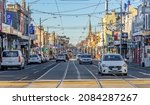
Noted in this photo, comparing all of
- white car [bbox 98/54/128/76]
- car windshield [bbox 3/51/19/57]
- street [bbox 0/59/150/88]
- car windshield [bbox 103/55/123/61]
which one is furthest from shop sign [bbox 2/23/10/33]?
white car [bbox 98/54/128/76]

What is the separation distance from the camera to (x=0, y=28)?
6325 centimetres

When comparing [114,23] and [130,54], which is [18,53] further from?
[114,23]

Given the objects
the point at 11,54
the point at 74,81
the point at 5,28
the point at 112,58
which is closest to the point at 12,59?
the point at 11,54

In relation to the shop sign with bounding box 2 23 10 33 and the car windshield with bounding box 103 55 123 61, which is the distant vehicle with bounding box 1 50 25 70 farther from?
the car windshield with bounding box 103 55 123 61

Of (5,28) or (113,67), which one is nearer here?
(113,67)

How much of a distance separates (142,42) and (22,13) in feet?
96.7

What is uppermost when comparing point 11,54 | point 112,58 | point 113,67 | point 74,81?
point 112,58

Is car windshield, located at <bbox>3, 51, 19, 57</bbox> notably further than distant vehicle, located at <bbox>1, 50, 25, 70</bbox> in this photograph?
Yes

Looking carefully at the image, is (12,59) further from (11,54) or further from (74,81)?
(74,81)

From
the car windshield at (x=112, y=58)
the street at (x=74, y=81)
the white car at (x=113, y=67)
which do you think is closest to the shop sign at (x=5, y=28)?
the street at (x=74, y=81)

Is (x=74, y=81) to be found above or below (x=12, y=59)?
below

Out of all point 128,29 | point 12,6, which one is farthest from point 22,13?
point 128,29

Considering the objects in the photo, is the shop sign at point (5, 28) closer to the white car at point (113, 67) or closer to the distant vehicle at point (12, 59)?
the distant vehicle at point (12, 59)

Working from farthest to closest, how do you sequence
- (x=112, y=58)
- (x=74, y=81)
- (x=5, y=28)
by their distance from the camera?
(x=5, y=28) < (x=112, y=58) < (x=74, y=81)
